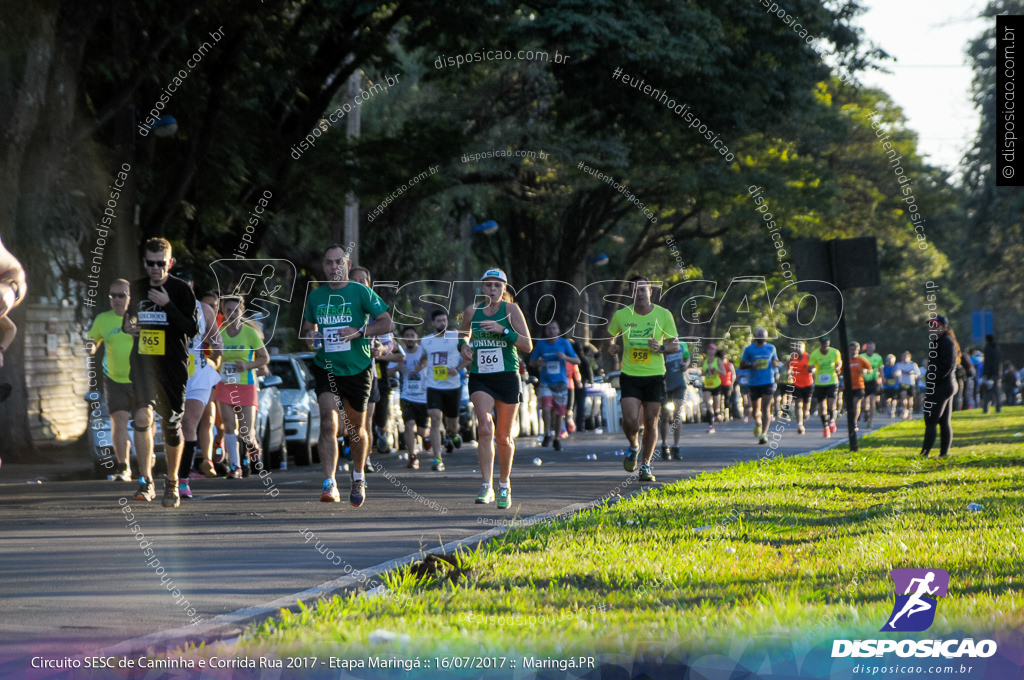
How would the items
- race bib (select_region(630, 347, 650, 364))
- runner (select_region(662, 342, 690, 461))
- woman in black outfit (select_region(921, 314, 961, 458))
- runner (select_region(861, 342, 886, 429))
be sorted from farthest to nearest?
runner (select_region(861, 342, 886, 429)) < runner (select_region(662, 342, 690, 461)) < woman in black outfit (select_region(921, 314, 961, 458)) < race bib (select_region(630, 347, 650, 364))

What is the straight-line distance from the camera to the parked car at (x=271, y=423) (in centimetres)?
1784

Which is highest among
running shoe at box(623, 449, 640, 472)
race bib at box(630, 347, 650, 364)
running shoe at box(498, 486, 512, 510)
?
race bib at box(630, 347, 650, 364)

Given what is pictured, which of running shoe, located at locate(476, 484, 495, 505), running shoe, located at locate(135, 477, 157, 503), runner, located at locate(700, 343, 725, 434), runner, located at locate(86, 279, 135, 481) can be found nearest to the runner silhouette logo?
running shoe, located at locate(476, 484, 495, 505)

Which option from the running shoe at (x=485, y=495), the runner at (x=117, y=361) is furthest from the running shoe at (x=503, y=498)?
the runner at (x=117, y=361)

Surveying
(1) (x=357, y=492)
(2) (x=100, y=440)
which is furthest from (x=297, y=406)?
(1) (x=357, y=492)

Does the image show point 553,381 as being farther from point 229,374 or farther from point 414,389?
point 229,374

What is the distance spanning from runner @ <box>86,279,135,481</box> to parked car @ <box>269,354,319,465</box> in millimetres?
5093

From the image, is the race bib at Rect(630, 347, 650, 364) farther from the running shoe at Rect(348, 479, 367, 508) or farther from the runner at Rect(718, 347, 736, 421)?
the runner at Rect(718, 347, 736, 421)

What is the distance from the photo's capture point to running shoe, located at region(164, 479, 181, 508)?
11.9 metres

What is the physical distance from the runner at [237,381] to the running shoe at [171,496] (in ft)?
11.9

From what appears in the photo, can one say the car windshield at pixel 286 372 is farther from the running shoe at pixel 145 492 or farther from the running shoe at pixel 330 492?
the running shoe at pixel 330 492

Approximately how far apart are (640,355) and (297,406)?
688cm

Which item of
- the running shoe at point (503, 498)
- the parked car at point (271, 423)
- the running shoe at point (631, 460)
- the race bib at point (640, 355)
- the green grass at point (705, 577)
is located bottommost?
the green grass at point (705, 577)

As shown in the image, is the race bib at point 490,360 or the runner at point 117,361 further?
the runner at point 117,361
